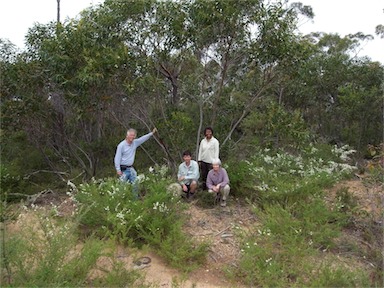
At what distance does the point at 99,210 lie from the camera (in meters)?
5.23

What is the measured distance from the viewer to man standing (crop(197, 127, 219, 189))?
21.5 feet

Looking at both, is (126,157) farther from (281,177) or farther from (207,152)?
(281,177)

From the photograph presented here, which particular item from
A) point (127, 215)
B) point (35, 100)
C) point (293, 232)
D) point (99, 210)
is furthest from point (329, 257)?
point (35, 100)

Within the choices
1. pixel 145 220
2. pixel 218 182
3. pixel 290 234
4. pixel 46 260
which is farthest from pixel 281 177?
pixel 46 260

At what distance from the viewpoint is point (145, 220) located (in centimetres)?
504

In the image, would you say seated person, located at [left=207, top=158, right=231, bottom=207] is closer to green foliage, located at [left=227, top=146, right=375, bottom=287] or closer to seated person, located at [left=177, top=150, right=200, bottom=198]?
seated person, located at [left=177, top=150, right=200, bottom=198]

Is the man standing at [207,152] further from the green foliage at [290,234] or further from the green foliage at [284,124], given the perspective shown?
the green foliage at [284,124]

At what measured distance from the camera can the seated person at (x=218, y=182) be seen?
626 centimetres

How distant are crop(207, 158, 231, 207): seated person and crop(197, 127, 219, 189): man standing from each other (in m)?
0.28

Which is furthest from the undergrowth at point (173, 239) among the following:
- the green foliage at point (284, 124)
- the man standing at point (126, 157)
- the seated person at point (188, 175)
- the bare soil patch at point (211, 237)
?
the green foliage at point (284, 124)

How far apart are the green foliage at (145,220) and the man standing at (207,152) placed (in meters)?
1.22

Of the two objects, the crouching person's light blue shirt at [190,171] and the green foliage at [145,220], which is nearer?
the green foliage at [145,220]

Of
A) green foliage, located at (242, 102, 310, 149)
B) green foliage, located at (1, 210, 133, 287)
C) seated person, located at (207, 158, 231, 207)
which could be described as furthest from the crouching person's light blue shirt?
green foliage, located at (1, 210, 133, 287)

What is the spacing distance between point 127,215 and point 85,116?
3.21 meters
